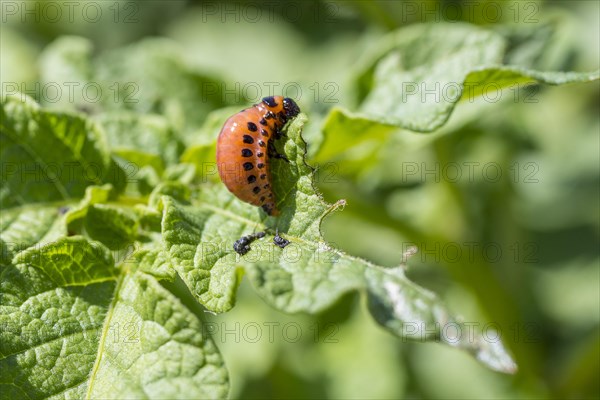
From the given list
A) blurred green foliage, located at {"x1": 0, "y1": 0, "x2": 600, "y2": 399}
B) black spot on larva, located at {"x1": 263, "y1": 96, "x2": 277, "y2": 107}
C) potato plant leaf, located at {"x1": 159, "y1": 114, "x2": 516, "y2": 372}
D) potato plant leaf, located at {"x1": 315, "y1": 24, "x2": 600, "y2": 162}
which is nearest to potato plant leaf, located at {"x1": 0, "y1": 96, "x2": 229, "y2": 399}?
potato plant leaf, located at {"x1": 159, "y1": 114, "x2": 516, "y2": 372}

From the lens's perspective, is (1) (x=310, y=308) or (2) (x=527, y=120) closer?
(1) (x=310, y=308)

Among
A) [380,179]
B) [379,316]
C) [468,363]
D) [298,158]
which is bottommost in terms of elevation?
[468,363]

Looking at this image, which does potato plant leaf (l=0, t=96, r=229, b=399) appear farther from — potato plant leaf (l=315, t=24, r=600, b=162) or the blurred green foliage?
potato plant leaf (l=315, t=24, r=600, b=162)

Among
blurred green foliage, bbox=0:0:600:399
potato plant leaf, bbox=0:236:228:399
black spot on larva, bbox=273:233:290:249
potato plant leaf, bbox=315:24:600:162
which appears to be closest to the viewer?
potato plant leaf, bbox=0:236:228:399

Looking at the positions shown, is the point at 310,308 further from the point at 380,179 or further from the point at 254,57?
the point at 254,57

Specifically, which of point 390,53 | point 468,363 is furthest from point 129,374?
point 468,363

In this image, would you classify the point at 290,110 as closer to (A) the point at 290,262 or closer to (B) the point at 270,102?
(B) the point at 270,102

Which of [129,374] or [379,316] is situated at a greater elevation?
[379,316]

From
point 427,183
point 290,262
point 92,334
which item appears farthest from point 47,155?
point 427,183

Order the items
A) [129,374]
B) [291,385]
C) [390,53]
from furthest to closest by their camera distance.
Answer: [291,385], [390,53], [129,374]
